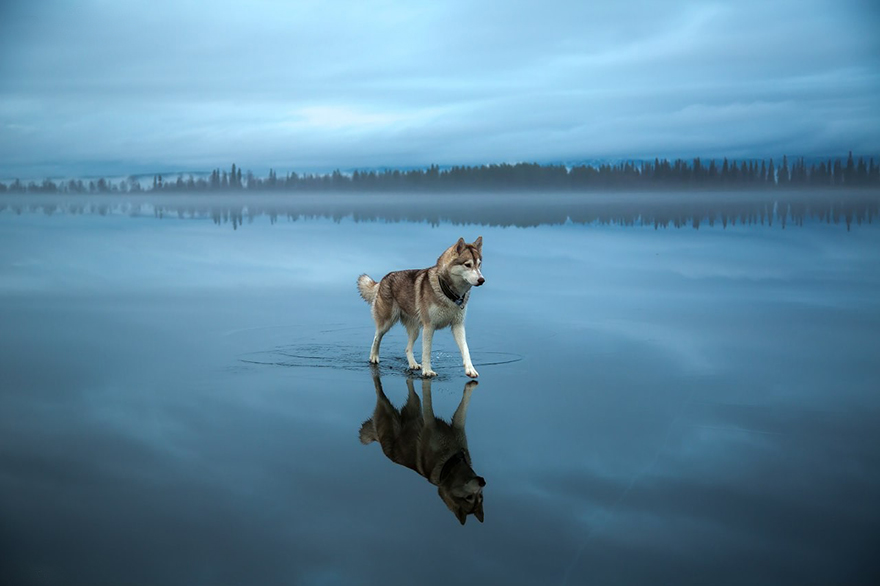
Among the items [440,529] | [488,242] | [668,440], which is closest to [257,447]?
[440,529]

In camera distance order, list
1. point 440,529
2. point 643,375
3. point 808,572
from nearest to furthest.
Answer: point 808,572 → point 440,529 → point 643,375

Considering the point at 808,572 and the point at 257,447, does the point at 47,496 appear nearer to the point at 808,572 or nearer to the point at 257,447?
the point at 257,447

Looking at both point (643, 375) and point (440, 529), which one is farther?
point (643, 375)

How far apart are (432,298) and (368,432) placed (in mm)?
2897

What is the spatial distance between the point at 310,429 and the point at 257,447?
2.34 ft

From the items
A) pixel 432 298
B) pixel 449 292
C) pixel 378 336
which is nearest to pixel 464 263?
pixel 449 292

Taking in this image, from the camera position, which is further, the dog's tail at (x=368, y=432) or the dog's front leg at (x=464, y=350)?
the dog's front leg at (x=464, y=350)

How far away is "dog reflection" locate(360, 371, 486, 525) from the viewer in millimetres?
7152

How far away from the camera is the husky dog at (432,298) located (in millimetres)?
11102

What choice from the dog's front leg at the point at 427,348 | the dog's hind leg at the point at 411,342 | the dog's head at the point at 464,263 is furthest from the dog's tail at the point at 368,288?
the dog's head at the point at 464,263

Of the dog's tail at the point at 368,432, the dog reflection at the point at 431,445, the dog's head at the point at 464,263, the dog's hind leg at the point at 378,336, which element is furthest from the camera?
the dog's hind leg at the point at 378,336

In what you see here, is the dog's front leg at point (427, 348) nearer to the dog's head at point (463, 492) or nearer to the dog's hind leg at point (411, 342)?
the dog's hind leg at point (411, 342)

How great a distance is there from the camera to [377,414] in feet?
31.3

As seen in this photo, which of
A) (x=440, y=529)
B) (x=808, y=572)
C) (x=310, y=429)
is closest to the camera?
(x=808, y=572)
